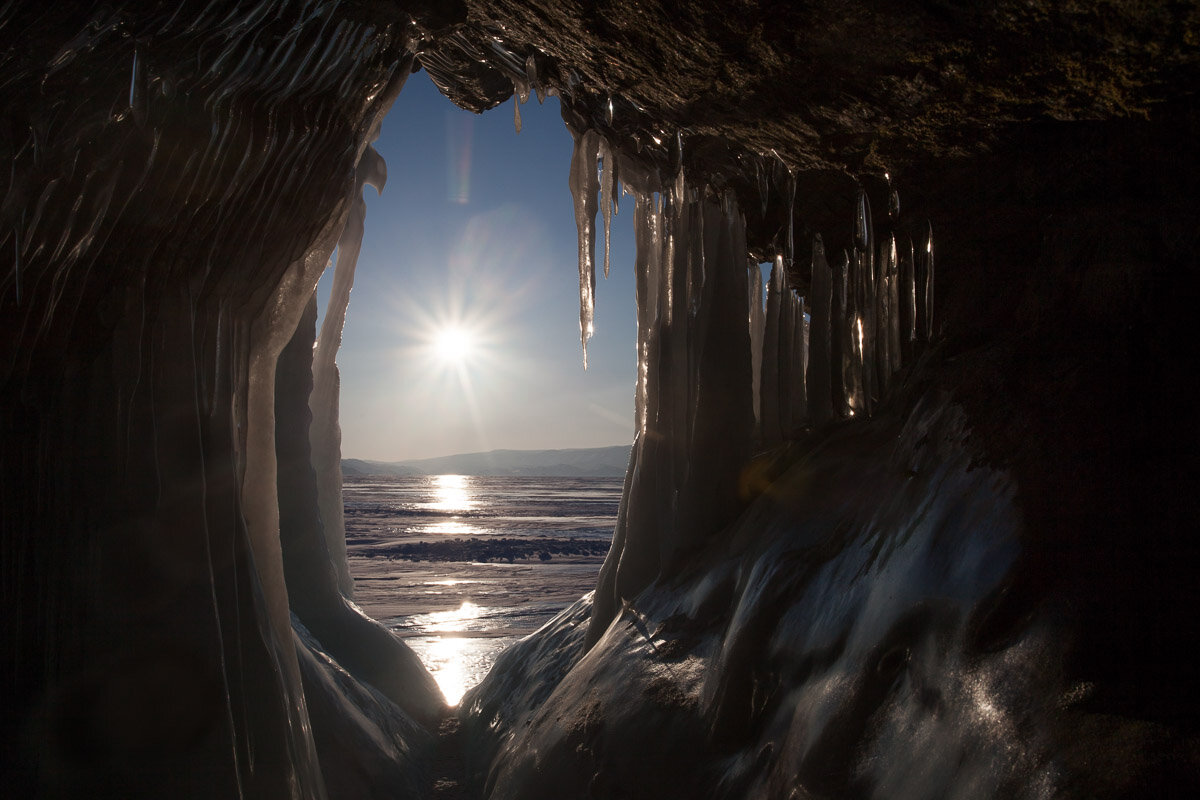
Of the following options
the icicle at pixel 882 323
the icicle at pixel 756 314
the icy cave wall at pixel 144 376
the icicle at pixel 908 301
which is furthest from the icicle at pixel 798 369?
the icy cave wall at pixel 144 376

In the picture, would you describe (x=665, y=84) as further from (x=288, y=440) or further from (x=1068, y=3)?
(x=288, y=440)

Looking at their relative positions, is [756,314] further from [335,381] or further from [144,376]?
[335,381]

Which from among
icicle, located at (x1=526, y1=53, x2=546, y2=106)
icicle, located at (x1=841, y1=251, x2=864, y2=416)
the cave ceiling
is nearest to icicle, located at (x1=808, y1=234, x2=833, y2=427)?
icicle, located at (x1=841, y1=251, x2=864, y2=416)

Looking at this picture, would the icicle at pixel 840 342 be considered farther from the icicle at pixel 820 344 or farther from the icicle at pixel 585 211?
the icicle at pixel 585 211

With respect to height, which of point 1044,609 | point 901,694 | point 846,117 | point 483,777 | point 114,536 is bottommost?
point 483,777

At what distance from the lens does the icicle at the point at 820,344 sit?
4715 mm

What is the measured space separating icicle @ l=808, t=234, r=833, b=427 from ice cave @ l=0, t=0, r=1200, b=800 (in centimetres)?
39

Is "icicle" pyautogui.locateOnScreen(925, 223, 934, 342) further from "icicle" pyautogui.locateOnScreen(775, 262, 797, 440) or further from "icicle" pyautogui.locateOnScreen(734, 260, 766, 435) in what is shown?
"icicle" pyautogui.locateOnScreen(734, 260, 766, 435)

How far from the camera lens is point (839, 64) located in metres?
2.55

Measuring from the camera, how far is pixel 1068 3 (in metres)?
1.94

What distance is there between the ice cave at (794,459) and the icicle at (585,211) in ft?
1.57

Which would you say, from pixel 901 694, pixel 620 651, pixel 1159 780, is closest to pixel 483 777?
pixel 620 651

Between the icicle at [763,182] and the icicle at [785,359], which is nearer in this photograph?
the icicle at [763,182]

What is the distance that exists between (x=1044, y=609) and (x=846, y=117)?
7.10 ft
